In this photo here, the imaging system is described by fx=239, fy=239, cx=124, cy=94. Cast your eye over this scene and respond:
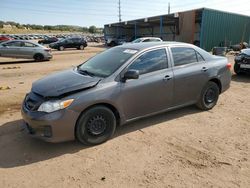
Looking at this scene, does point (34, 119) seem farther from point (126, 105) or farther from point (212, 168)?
point (212, 168)

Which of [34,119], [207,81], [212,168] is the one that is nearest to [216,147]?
[212,168]

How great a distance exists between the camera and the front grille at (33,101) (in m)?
3.78

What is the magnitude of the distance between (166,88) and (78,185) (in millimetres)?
Result: 2565

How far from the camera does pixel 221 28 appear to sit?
26812 millimetres

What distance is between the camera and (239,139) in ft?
14.1

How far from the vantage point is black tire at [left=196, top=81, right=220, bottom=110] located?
18.2 ft

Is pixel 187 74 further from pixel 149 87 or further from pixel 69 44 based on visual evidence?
pixel 69 44

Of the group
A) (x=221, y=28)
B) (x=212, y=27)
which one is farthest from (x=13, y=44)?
(x=221, y=28)

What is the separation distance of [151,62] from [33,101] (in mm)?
2258

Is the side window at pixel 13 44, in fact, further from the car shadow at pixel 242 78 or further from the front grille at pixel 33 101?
the front grille at pixel 33 101

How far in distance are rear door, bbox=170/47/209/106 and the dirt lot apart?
0.51m

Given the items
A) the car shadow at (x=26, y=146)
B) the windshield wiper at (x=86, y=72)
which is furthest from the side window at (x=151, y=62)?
the car shadow at (x=26, y=146)

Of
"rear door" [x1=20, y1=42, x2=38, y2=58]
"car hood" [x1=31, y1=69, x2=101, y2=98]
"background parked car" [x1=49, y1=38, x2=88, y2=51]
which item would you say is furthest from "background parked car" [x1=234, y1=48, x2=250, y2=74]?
"background parked car" [x1=49, y1=38, x2=88, y2=51]

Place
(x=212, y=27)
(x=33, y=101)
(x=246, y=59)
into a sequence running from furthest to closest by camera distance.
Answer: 1. (x=212, y=27)
2. (x=246, y=59)
3. (x=33, y=101)
